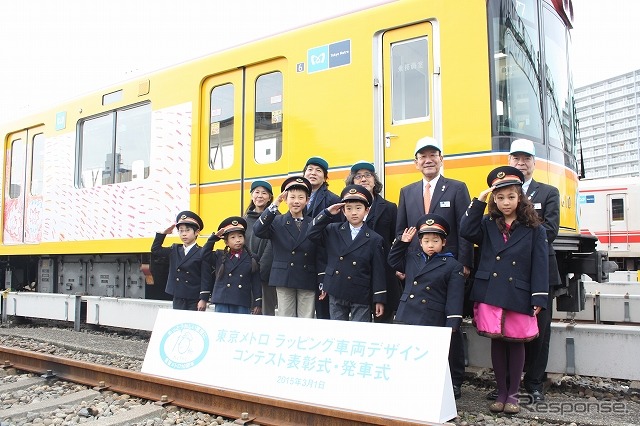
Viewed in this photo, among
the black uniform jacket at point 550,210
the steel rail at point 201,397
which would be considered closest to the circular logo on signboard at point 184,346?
the steel rail at point 201,397

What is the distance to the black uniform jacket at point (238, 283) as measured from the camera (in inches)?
209

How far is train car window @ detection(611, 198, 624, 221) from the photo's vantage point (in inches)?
643

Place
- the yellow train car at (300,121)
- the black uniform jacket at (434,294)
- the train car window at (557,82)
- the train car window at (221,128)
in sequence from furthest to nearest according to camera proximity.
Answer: the train car window at (221,128) → the train car window at (557,82) → the yellow train car at (300,121) → the black uniform jacket at (434,294)

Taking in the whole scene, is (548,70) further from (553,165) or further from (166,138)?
(166,138)

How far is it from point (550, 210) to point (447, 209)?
78cm

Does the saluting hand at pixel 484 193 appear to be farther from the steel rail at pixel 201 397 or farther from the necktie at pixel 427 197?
the steel rail at pixel 201 397

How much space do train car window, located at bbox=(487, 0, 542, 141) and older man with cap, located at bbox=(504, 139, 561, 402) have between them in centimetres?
42

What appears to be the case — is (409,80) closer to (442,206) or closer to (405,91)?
(405,91)

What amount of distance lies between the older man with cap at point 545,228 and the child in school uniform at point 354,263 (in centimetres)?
116

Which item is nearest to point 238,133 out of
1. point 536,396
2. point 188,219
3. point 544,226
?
point 188,219

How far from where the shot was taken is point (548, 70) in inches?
213

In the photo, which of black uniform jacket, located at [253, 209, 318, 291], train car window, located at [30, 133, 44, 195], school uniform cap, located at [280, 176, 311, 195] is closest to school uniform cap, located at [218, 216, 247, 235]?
black uniform jacket, located at [253, 209, 318, 291]

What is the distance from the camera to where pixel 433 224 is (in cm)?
413

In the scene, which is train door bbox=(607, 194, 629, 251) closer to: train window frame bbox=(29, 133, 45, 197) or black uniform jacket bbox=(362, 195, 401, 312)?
black uniform jacket bbox=(362, 195, 401, 312)
